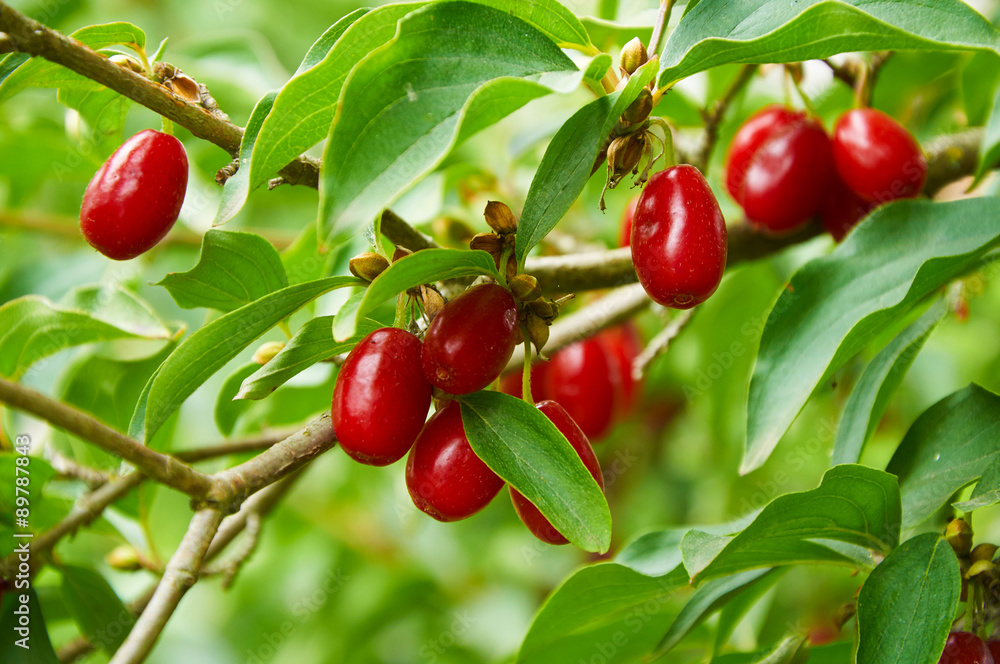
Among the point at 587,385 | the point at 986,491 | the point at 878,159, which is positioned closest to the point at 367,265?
the point at 986,491

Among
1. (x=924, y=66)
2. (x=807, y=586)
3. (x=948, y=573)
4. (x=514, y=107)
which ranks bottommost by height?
(x=807, y=586)

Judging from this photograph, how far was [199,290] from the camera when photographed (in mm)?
1017

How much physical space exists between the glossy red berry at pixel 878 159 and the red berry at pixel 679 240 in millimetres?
596

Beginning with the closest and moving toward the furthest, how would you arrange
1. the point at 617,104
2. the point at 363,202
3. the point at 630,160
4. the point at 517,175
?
the point at 363,202 → the point at 617,104 → the point at 630,160 → the point at 517,175

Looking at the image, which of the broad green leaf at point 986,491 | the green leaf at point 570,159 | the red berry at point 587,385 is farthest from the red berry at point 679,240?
the red berry at point 587,385

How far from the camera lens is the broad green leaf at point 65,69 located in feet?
2.79

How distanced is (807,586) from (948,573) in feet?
5.89

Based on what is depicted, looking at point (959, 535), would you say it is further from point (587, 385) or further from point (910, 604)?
point (587, 385)

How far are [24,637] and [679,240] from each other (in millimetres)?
1085

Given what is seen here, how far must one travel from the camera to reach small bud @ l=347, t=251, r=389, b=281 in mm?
861

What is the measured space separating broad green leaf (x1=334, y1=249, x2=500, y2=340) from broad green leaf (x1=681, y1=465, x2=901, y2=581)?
0.39m

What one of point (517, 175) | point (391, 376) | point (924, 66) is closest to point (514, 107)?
→ point (391, 376)

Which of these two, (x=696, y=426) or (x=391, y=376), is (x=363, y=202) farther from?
(x=696, y=426)

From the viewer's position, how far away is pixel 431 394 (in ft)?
2.88
